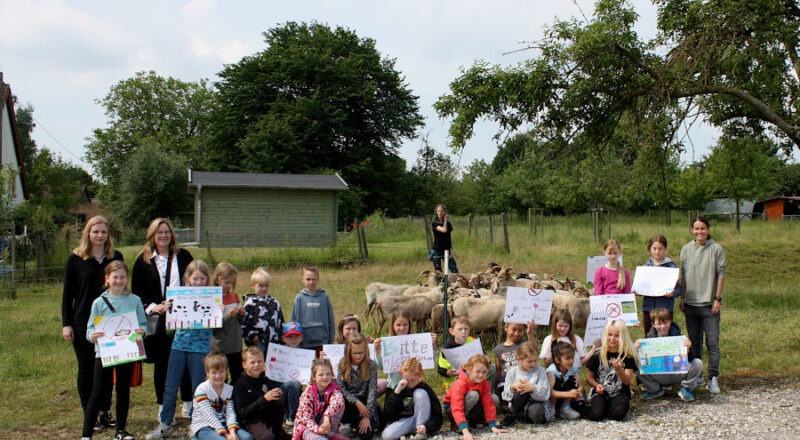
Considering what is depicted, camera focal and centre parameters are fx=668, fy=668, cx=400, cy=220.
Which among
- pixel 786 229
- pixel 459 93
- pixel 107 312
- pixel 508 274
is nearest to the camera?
pixel 107 312

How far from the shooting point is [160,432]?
5.90m

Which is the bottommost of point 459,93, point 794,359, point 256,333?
point 794,359

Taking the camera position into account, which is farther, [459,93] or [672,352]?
[459,93]

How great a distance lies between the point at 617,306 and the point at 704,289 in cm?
103

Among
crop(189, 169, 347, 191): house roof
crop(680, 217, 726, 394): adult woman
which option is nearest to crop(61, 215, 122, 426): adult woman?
crop(680, 217, 726, 394): adult woman

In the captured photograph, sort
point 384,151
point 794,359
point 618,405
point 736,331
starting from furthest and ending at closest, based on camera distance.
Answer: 1. point 384,151
2. point 736,331
3. point 794,359
4. point 618,405

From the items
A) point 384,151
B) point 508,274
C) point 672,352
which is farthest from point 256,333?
point 384,151

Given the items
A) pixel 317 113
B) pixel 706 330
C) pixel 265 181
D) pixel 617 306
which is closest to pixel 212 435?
Result: pixel 617 306

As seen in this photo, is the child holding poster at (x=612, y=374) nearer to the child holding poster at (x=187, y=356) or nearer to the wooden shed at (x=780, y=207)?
the child holding poster at (x=187, y=356)

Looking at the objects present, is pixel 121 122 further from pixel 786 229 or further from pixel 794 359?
pixel 794 359

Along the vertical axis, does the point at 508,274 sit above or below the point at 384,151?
below

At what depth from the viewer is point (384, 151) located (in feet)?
152

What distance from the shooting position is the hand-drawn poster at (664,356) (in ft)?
22.5

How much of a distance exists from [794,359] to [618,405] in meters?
3.76
